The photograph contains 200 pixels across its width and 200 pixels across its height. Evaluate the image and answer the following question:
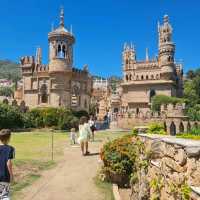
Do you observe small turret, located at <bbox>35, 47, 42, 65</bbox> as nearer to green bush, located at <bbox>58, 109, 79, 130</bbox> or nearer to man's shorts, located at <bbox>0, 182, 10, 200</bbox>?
green bush, located at <bbox>58, 109, 79, 130</bbox>

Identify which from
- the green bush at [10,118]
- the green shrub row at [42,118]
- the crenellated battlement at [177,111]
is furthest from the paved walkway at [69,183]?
the green shrub row at [42,118]

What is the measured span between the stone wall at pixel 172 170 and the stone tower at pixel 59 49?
129 feet

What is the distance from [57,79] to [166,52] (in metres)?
22.5

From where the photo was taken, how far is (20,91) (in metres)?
56.4

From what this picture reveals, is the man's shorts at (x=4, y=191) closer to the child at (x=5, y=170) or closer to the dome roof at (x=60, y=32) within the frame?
the child at (x=5, y=170)

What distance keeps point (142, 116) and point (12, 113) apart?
2000 cm

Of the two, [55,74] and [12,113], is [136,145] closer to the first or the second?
[12,113]

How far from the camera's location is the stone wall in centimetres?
486

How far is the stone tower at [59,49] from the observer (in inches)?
1838

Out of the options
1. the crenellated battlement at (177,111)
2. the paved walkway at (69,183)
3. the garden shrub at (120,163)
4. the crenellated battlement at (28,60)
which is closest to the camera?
the paved walkway at (69,183)

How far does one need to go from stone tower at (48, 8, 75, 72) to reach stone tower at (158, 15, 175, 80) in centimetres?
1952

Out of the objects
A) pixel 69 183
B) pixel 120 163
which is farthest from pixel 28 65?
pixel 120 163

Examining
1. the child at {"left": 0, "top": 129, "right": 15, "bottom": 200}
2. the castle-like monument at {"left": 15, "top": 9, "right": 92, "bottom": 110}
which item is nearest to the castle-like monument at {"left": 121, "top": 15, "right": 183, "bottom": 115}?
the castle-like monument at {"left": 15, "top": 9, "right": 92, "bottom": 110}

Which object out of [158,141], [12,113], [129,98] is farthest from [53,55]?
[158,141]
